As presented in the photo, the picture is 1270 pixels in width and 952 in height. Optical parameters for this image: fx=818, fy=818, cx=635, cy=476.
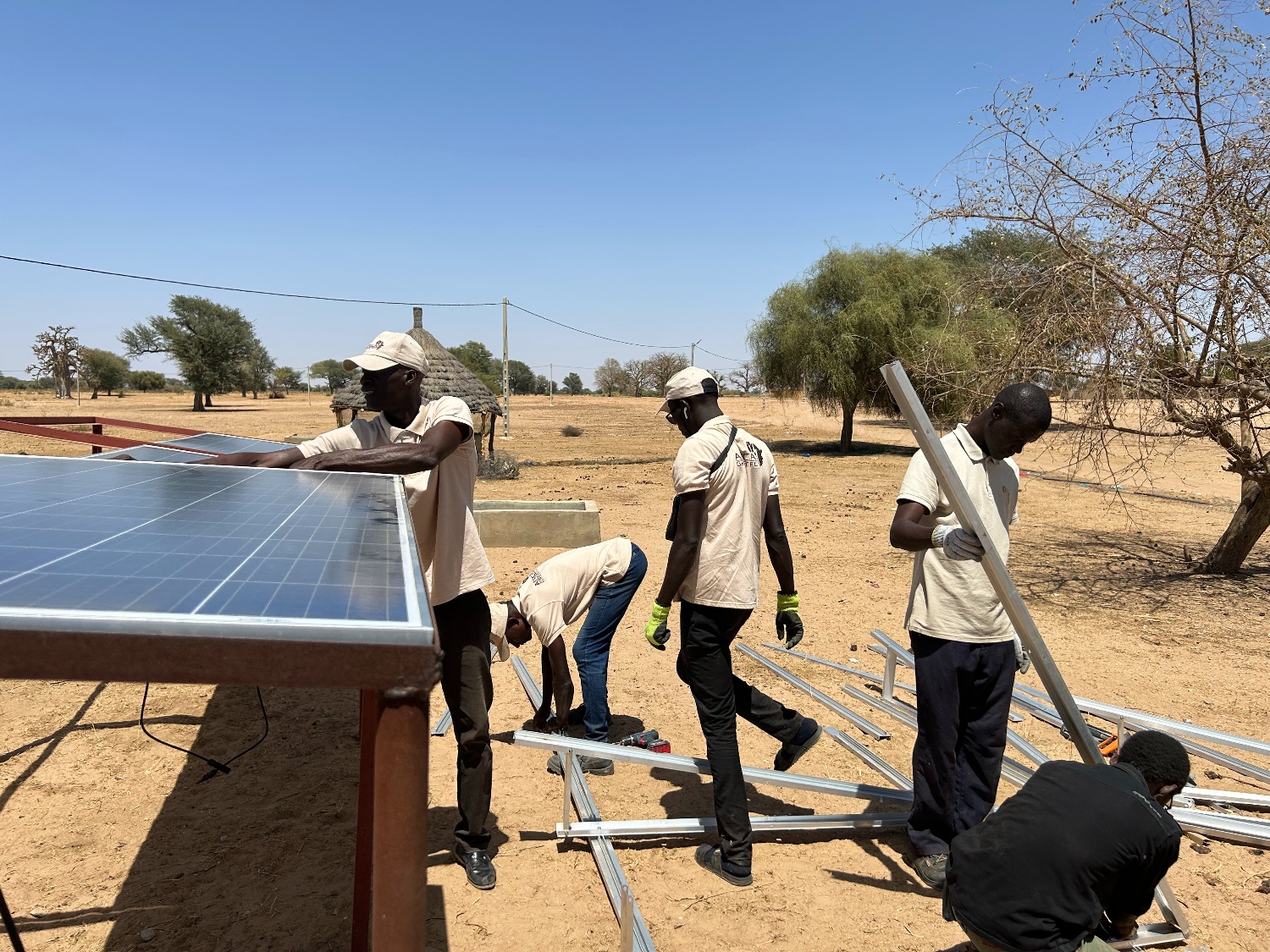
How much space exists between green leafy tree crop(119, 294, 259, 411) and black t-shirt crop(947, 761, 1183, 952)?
175ft

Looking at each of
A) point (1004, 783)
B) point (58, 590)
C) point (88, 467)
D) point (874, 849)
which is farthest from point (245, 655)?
point (1004, 783)

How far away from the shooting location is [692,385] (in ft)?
11.3

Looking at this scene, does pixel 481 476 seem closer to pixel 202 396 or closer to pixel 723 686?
pixel 723 686

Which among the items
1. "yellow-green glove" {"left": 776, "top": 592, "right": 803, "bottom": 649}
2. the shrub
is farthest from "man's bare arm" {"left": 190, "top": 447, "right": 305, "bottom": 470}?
the shrub

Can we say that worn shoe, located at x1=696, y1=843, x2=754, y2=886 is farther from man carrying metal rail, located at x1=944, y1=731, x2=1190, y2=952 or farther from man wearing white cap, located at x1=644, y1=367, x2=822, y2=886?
man carrying metal rail, located at x1=944, y1=731, x2=1190, y2=952

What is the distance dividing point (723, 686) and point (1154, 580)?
797 cm

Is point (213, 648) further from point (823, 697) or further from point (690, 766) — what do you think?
point (823, 697)

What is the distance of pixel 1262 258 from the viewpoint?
7.07 meters

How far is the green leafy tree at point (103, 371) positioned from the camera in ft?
220

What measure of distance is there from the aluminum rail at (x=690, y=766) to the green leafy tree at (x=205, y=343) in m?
51.5

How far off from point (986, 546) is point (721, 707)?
135cm

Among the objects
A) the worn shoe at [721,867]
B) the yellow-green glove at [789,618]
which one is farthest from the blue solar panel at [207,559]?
the worn shoe at [721,867]

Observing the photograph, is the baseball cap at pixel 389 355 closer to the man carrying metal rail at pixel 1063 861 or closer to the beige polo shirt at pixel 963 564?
the beige polo shirt at pixel 963 564

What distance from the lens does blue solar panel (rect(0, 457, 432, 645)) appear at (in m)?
1.07
